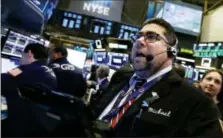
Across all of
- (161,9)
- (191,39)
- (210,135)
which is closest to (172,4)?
(161,9)

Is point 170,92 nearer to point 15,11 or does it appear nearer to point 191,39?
point 15,11

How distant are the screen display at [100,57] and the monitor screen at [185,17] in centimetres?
305

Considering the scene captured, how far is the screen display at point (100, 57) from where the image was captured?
6.36 m

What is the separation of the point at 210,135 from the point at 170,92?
217 millimetres

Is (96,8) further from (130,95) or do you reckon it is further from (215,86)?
(130,95)

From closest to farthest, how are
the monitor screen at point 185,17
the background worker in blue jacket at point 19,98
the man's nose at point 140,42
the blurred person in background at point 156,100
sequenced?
1. the background worker in blue jacket at point 19,98
2. the blurred person in background at point 156,100
3. the man's nose at point 140,42
4. the monitor screen at point 185,17

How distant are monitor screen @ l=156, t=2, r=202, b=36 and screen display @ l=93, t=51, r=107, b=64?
3.05 m

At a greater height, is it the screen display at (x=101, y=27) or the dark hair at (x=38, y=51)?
the screen display at (x=101, y=27)

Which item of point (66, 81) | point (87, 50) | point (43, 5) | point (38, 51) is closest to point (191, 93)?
point (66, 81)

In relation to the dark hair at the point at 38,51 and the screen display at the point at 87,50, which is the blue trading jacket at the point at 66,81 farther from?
the screen display at the point at 87,50

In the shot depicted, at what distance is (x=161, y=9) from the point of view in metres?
8.66

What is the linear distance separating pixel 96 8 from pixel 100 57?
8.66 feet

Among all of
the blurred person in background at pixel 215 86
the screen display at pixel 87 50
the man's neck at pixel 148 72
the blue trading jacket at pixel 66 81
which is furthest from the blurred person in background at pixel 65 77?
the screen display at pixel 87 50

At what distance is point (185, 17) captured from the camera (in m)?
8.98
